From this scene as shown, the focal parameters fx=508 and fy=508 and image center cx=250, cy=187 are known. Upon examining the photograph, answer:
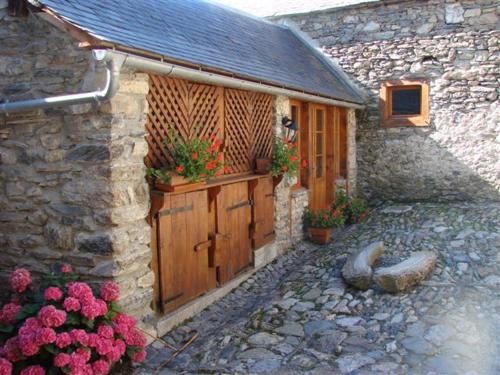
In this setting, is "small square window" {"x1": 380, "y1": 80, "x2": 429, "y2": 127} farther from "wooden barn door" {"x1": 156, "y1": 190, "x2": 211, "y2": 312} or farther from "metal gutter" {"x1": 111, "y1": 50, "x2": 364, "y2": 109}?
"wooden barn door" {"x1": 156, "y1": 190, "x2": 211, "y2": 312}

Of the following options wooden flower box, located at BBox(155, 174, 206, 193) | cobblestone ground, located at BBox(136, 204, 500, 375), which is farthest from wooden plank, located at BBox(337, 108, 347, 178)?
wooden flower box, located at BBox(155, 174, 206, 193)

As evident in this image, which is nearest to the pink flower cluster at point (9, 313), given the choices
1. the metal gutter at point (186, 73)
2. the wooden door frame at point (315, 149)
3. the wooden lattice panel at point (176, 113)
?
the wooden lattice panel at point (176, 113)

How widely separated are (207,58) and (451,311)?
342cm

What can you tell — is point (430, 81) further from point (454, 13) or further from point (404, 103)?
point (454, 13)

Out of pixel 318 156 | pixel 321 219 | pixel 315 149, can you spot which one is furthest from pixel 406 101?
pixel 321 219

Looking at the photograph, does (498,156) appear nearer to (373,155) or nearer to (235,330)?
(373,155)

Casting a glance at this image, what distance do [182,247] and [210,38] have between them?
2.64 meters

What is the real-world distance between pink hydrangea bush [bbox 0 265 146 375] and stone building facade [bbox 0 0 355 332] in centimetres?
28

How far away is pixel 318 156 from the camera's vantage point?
351 inches

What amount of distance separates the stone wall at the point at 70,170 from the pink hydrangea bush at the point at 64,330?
269 millimetres

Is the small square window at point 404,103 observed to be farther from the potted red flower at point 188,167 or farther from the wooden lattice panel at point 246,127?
the potted red flower at point 188,167

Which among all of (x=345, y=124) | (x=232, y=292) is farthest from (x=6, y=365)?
(x=345, y=124)

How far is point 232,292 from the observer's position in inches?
231

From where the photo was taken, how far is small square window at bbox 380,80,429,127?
9.71 meters
